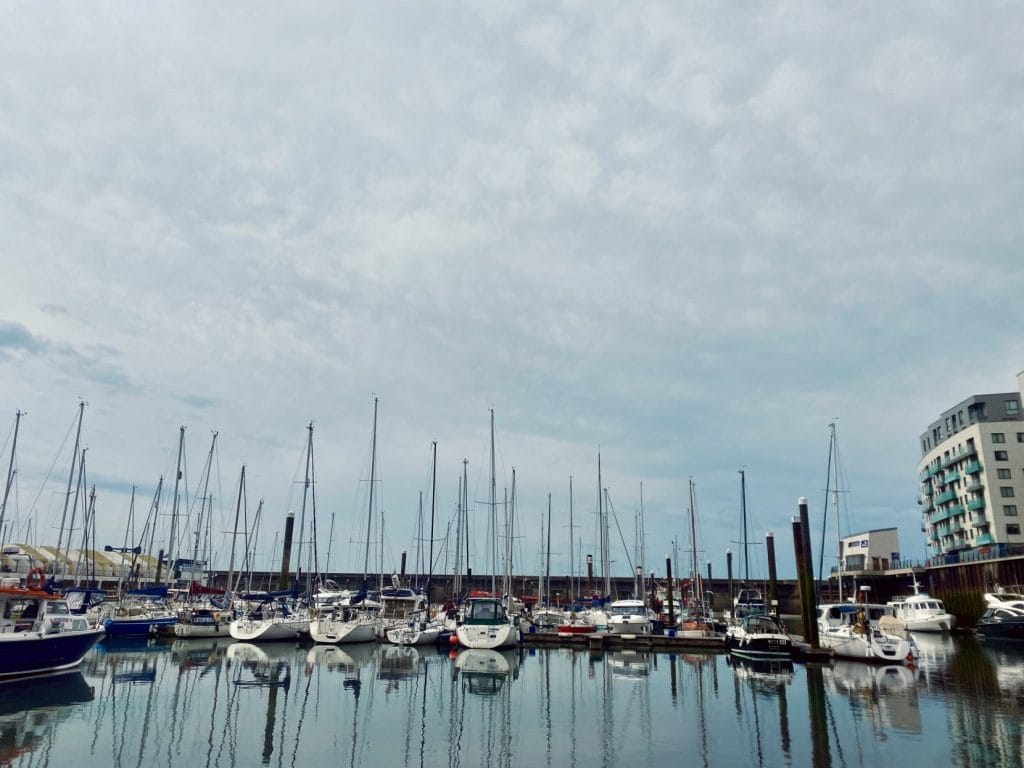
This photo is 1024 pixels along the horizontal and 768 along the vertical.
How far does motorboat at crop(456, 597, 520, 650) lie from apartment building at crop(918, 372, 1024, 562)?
178ft

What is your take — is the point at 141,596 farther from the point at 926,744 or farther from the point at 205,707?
the point at 926,744

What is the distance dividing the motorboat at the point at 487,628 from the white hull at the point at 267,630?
1199cm

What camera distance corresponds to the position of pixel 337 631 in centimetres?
4697

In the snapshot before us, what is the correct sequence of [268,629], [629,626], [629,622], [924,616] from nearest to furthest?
[268,629] → [629,626] → [629,622] → [924,616]

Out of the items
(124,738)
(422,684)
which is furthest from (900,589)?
(124,738)

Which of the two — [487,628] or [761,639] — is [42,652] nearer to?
[487,628]

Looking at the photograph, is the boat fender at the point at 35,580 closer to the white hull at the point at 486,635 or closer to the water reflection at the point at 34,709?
the water reflection at the point at 34,709

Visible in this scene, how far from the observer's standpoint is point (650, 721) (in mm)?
23719

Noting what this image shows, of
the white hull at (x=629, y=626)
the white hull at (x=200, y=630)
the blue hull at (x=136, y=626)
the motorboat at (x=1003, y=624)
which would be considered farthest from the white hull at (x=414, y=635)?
the motorboat at (x=1003, y=624)

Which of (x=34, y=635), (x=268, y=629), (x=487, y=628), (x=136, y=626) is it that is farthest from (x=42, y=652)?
(x=487, y=628)

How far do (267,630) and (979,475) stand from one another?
83.3m

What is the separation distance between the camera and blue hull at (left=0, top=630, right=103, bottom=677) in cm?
2831

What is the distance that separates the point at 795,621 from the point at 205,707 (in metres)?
47.2

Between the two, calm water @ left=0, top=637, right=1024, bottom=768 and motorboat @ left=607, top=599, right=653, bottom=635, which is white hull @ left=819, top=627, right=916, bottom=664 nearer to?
calm water @ left=0, top=637, right=1024, bottom=768
